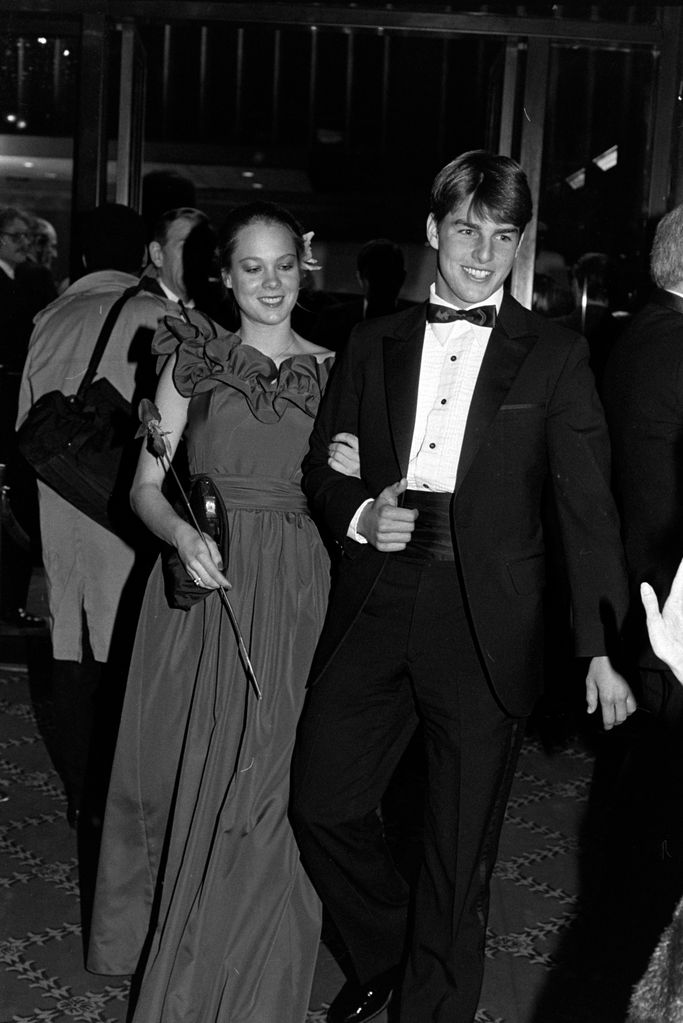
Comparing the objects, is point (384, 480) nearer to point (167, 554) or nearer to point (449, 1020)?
point (167, 554)

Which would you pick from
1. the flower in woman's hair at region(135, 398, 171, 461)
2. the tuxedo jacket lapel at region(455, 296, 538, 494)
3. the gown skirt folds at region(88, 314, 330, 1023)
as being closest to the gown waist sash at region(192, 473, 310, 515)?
the gown skirt folds at region(88, 314, 330, 1023)

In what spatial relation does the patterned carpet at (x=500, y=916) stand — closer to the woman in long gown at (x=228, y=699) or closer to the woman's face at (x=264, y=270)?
the woman in long gown at (x=228, y=699)

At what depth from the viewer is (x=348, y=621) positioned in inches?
103

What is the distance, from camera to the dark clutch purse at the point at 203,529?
2.75 m

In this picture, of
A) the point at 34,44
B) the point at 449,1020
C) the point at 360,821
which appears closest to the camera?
the point at 449,1020

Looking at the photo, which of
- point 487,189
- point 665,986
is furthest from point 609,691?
point 665,986

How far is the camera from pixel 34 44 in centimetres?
549

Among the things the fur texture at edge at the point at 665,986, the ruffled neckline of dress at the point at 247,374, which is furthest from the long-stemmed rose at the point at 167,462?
the fur texture at edge at the point at 665,986

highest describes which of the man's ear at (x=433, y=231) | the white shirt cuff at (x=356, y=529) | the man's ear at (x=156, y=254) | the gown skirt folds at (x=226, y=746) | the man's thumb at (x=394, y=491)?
the man's ear at (x=433, y=231)

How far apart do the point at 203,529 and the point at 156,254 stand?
178cm

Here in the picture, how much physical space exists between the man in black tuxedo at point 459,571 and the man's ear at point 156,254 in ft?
5.90

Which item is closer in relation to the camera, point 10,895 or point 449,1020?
point 449,1020

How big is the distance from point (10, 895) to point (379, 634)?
4.94ft

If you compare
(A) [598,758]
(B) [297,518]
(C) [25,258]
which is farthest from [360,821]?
(C) [25,258]
